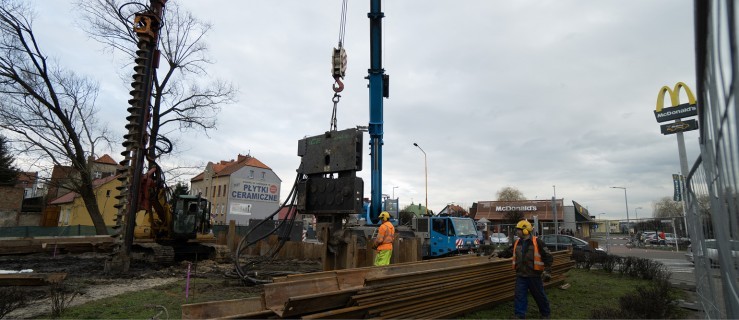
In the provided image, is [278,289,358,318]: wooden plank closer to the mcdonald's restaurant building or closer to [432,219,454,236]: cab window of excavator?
[432,219,454,236]: cab window of excavator

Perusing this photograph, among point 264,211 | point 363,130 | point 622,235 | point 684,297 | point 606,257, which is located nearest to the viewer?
point 363,130

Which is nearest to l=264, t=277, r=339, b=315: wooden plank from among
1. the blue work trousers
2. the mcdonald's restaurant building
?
the blue work trousers

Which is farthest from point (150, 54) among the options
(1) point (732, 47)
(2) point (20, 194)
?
(2) point (20, 194)

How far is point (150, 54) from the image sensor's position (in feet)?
40.6

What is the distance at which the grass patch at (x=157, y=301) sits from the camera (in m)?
6.45

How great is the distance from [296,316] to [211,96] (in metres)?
19.6

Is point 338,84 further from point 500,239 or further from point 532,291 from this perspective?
point 500,239

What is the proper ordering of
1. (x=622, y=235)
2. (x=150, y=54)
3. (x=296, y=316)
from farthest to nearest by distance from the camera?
1. (x=622, y=235)
2. (x=150, y=54)
3. (x=296, y=316)

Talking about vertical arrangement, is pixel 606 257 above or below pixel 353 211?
below

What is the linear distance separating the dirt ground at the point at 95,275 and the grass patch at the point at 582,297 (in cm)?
507

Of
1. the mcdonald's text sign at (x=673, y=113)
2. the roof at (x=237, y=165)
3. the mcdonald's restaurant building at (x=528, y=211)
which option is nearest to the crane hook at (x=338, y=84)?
the mcdonald's text sign at (x=673, y=113)

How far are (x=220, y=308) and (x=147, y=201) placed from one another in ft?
29.2

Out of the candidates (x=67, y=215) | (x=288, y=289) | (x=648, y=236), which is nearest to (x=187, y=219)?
(x=288, y=289)

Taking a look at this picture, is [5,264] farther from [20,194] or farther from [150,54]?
[20,194]
